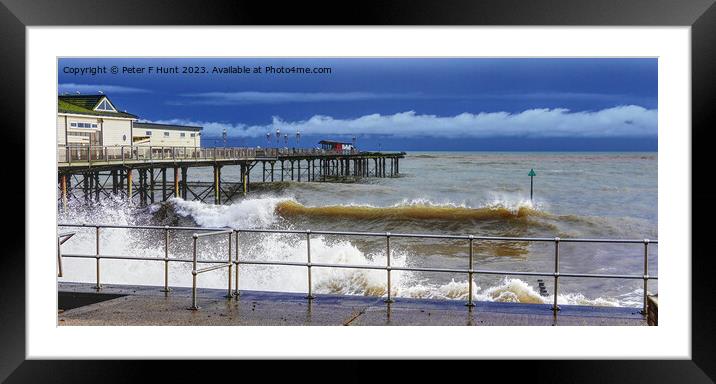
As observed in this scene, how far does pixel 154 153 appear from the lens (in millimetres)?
36938

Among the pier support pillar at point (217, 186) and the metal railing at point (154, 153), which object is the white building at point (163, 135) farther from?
the pier support pillar at point (217, 186)

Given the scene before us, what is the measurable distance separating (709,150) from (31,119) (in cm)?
496

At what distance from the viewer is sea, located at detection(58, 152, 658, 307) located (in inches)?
924

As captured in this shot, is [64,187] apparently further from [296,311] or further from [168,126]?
[296,311]

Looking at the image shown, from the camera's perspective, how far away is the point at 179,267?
2719 centimetres

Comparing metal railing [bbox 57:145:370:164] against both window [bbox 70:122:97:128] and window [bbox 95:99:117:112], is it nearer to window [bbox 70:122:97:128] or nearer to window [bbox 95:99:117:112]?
window [bbox 70:122:97:128]

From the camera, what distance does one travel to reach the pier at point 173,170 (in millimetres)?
32281

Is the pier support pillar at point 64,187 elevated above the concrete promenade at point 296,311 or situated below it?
above

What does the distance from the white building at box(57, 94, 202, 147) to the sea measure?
267cm

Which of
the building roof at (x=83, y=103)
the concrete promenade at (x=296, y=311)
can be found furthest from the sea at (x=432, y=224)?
the concrete promenade at (x=296, y=311)

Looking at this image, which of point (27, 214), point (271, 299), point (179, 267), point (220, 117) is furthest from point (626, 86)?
point (27, 214)
